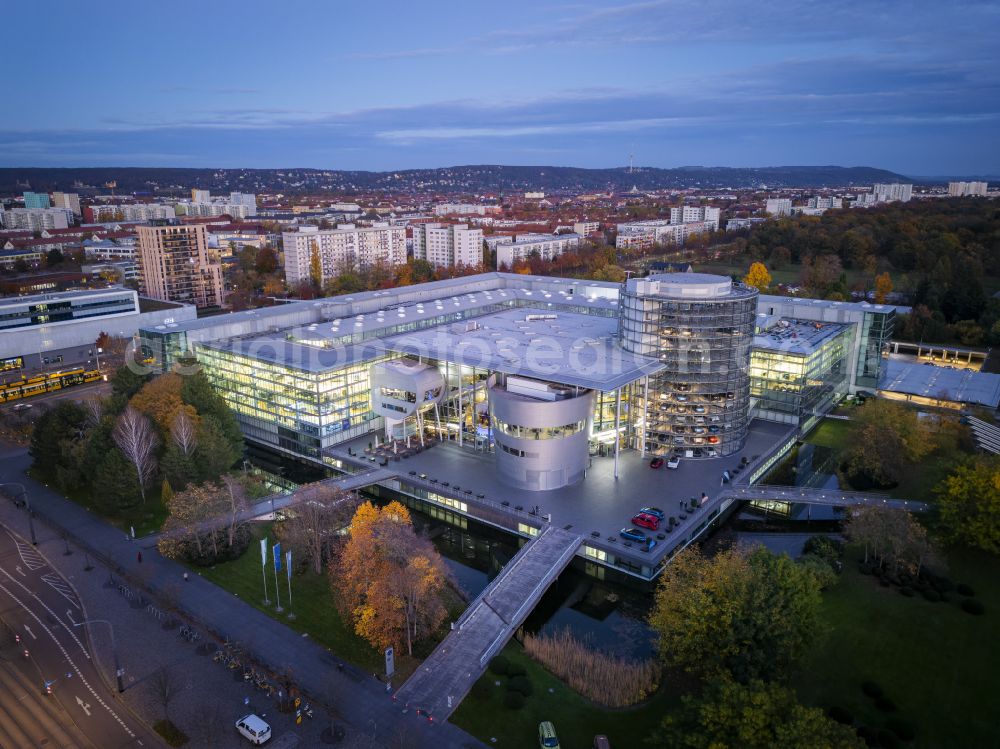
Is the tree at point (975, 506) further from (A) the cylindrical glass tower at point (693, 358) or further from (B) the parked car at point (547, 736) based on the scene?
(B) the parked car at point (547, 736)

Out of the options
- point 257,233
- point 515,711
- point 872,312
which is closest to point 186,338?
point 515,711

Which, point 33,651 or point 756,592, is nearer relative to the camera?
point 756,592

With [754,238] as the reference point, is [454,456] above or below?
below

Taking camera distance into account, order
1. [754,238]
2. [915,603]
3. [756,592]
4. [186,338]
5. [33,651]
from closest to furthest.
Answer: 1. [756,592]
2. [33,651]
3. [915,603]
4. [186,338]
5. [754,238]

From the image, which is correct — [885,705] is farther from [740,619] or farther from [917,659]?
[740,619]

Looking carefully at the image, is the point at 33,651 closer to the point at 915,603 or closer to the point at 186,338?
the point at 186,338

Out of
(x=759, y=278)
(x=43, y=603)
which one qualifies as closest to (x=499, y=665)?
(x=43, y=603)

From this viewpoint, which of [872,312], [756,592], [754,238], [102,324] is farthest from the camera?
[754,238]
